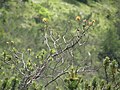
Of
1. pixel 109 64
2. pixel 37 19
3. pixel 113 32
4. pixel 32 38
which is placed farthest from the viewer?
pixel 37 19

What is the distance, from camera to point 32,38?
107 ft

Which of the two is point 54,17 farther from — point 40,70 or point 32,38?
point 40,70

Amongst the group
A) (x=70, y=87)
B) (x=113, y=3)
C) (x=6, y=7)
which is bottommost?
(x=113, y=3)

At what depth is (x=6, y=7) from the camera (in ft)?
142

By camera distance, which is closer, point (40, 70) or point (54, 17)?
point (40, 70)

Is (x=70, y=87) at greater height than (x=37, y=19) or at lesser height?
greater

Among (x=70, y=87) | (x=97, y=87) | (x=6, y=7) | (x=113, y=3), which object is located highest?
(x=70, y=87)

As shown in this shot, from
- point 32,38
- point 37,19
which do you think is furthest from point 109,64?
point 37,19

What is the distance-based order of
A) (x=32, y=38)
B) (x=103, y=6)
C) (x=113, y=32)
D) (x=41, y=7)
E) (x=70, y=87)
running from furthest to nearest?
(x=103, y=6), (x=41, y=7), (x=113, y=32), (x=32, y=38), (x=70, y=87)

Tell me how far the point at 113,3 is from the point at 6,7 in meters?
26.7

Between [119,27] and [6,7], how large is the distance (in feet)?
55.9

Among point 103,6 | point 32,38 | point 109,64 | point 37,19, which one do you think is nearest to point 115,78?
point 109,64

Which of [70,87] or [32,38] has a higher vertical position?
[70,87]

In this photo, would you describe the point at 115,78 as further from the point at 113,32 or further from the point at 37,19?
the point at 37,19
